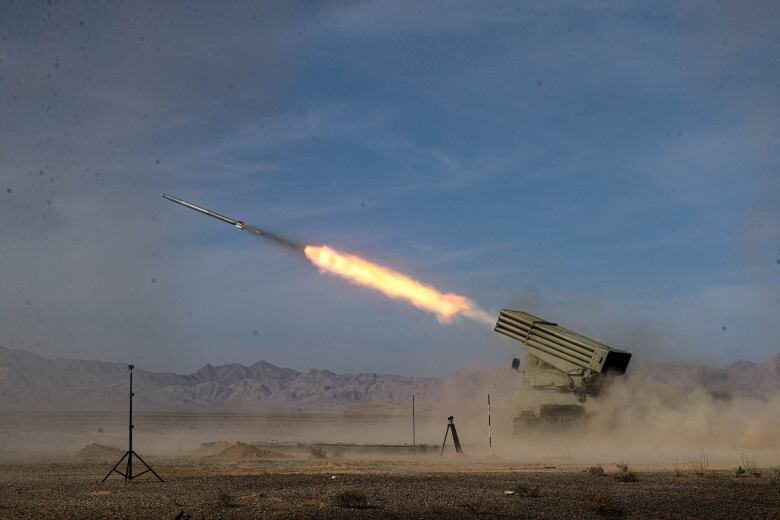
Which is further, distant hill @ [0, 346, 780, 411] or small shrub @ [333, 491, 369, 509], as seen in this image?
distant hill @ [0, 346, 780, 411]

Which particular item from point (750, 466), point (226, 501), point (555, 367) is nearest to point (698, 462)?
point (750, 466)

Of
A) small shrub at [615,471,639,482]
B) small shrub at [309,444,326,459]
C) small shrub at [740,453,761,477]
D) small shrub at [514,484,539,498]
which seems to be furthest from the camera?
small shrub at [309,444,326,459]

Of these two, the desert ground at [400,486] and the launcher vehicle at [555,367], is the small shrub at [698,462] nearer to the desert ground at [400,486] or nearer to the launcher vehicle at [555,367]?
the desert ground at [400,486]

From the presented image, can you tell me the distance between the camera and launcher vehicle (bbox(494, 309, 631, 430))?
34.2 m

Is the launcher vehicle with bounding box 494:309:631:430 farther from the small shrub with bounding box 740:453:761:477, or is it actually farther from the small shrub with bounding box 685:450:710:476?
the small shrub with bounding box 740:453:761:477

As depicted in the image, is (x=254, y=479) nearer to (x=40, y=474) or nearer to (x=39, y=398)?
(x=40, y=474)

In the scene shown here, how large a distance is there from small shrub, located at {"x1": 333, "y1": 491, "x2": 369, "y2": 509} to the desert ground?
0.03 m

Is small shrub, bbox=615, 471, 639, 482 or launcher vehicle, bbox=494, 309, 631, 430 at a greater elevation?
launcher vehicle, bbox=494, 309, 631, 430

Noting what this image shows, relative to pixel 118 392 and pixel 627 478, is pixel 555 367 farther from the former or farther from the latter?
pixel 118 392

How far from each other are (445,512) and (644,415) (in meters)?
21.4

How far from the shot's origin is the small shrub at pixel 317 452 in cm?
3753

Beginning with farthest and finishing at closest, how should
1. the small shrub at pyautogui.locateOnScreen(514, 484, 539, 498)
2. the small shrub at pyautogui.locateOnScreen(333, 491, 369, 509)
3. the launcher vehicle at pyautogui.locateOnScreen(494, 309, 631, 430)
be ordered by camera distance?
the launcher vehicle at pyautogui.locateOnScreen(494, 309, 631, 430)
the small shrub at pyautogui.locateOnScreen(514, 484, 539, 498)
the small shrub at pyautogui.locateOnScreen(333, 491, 369, 509)

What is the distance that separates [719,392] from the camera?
129ft

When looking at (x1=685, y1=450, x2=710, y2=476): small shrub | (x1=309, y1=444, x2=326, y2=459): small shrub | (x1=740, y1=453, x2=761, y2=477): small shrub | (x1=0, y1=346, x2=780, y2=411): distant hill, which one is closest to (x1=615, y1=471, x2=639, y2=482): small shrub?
(x1=685, y1=450, x2=710, y2=476): small shrub
